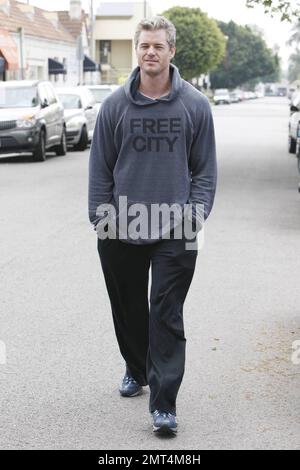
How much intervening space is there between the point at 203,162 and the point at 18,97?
19.2m

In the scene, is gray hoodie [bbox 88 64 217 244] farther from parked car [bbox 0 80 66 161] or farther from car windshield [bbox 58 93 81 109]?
car windshield [bbox 58 93 81 109]

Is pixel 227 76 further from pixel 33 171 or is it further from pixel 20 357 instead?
pixel 20 357

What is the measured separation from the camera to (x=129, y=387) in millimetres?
5438

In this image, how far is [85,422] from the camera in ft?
16.4

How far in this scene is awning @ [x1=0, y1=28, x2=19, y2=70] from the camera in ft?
151

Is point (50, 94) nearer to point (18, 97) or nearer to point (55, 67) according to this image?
point (18, 97)

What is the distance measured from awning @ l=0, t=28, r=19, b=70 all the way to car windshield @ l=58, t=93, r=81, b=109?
61.5 ft

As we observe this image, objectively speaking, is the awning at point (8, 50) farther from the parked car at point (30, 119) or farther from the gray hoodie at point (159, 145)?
the gray hoodie at point (159, 145)

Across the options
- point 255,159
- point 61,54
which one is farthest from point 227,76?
point 255,159

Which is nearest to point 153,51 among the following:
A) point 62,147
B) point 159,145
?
point 159,145

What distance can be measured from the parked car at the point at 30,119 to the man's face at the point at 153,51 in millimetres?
17664

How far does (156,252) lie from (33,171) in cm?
1545

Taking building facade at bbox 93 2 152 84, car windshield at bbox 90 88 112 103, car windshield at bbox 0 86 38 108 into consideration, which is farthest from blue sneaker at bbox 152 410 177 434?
building facade at bbox 93 2 152 84

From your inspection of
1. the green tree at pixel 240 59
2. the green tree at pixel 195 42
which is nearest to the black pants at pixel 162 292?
the green tree at pixel 195 42
